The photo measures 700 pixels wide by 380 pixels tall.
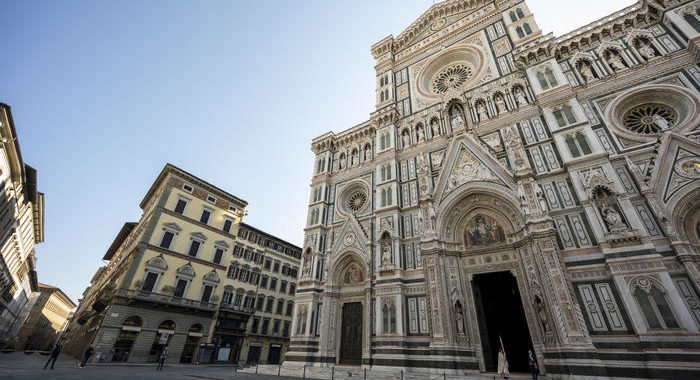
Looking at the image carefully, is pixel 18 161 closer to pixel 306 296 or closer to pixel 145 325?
pixel 145 325

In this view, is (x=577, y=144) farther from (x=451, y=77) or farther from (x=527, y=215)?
(x=451, y=77)

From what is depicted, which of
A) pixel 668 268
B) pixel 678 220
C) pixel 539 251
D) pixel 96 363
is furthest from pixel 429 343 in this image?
pixel 96 363

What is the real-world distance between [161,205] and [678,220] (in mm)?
32074

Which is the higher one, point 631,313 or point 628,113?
point 628,113

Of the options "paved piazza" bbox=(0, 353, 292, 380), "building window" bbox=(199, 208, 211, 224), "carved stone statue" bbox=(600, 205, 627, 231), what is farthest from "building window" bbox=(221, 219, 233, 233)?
"carved stone statue" bbox=(600, 205, 627, 231)

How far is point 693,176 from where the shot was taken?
10086mm

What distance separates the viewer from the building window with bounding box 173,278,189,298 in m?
24.0

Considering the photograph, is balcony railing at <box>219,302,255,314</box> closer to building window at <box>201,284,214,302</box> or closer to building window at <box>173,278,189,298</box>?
building window at <box>201,284,214,302</box>

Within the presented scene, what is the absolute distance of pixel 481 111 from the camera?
58.6 feet

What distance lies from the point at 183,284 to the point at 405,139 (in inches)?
880

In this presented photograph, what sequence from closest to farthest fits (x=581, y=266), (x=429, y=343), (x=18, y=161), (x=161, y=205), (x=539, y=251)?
(x=581, y=266)
(x=539, y=251)
(x=429, y=343)
(x=18, y=161)
(x=161, y=205)

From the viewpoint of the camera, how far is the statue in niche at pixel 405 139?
66.1 feet

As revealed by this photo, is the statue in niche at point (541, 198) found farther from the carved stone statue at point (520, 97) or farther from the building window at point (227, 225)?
the building window at point (227, 225)

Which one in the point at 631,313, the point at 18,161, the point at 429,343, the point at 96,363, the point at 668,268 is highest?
the point at 18,161
